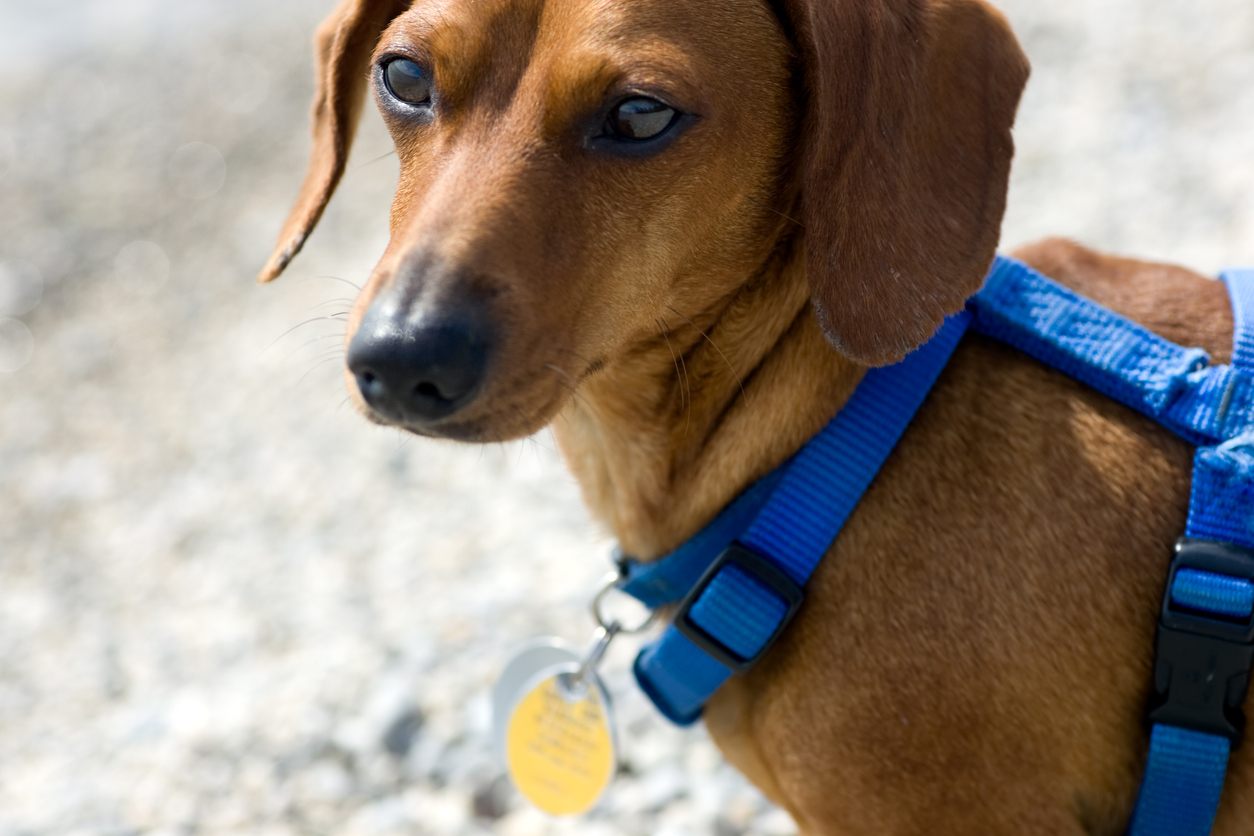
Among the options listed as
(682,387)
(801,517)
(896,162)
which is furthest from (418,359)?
(896,162)

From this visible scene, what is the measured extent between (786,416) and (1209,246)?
348 centimetres

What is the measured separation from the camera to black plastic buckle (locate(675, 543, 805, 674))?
1.87m

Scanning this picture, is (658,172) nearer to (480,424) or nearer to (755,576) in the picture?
(480,424)

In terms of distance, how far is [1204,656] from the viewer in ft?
5.87

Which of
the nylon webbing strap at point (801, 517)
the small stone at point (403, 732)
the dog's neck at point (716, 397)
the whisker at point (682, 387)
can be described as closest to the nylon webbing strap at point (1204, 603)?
the nylon webbing strap at point (801, 517)

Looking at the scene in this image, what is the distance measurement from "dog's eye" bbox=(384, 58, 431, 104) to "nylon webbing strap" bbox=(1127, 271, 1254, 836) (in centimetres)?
148

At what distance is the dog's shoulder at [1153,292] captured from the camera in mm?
2051

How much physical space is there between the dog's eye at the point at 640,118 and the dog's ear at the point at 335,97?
705mm

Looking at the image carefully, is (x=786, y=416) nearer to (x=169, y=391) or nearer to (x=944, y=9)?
(x=944, y=9)

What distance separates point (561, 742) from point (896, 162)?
1472 mm

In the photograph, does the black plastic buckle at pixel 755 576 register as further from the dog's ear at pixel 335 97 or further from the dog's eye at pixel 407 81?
the dog's ear at pixel 335 97

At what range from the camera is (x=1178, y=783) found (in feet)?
5.95

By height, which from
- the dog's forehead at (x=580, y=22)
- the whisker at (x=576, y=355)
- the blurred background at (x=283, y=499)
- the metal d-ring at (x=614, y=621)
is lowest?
the blurred background at (x=283, y=499)

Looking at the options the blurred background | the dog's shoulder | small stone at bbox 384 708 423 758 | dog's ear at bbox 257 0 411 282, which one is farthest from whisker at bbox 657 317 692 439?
small stone at bbox 384 708 423 758
